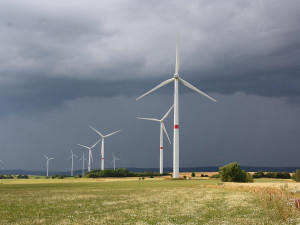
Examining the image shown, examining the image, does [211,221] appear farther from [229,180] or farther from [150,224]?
[229,180]

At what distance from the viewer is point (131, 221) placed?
1032 inches

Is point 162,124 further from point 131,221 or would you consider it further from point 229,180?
point 131,221

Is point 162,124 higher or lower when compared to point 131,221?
higher

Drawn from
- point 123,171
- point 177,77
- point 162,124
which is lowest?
point 123,171

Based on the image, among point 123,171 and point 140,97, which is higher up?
point 140,97

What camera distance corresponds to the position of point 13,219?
27906 millimetres

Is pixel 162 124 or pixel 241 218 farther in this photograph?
pixel 162 124

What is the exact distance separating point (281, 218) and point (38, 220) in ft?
62.6

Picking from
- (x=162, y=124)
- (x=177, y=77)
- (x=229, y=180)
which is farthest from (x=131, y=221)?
(x=162, y=124)

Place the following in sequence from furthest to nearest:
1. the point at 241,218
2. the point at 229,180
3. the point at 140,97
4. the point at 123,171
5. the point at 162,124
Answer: the point at 162,124 < the point at 123,171 < the point at 140,97 < the point at 229,180 < the point at 241,218

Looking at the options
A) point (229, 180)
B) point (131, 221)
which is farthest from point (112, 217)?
point (229, 180)

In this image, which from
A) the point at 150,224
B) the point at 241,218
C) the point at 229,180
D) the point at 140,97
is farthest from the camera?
the point at 140,97

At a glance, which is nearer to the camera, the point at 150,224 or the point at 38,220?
the point at 150,224

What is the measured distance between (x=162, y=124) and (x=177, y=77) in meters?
45.6
